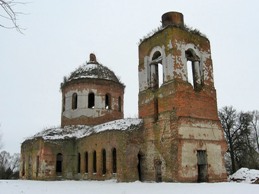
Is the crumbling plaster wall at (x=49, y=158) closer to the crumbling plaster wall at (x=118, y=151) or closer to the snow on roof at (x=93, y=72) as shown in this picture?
the crumbling plaster wall at (x=118, y=151)

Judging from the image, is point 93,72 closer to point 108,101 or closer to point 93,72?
point 93,72

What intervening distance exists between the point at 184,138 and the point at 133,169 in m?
3.56

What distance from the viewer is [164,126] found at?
663 inches

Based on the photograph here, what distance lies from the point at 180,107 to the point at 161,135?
6.51ft

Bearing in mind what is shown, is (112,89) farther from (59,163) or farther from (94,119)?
(59,163)

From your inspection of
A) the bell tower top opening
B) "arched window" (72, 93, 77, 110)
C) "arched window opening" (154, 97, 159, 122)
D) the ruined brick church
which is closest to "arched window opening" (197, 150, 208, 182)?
the ruined brick church

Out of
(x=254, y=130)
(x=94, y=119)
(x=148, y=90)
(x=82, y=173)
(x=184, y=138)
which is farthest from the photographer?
(x=254, y=130)

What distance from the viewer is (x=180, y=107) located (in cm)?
1628

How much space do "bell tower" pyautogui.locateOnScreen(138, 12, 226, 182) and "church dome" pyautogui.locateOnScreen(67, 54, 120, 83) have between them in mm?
6799

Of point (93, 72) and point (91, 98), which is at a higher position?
point (93, 72)

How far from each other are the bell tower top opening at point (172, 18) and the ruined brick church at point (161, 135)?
0.06 metres

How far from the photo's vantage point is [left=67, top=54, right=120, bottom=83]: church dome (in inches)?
992

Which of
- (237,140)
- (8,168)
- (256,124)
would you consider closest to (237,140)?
(237,140)

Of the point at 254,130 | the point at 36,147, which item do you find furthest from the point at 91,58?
the point at 254,130
